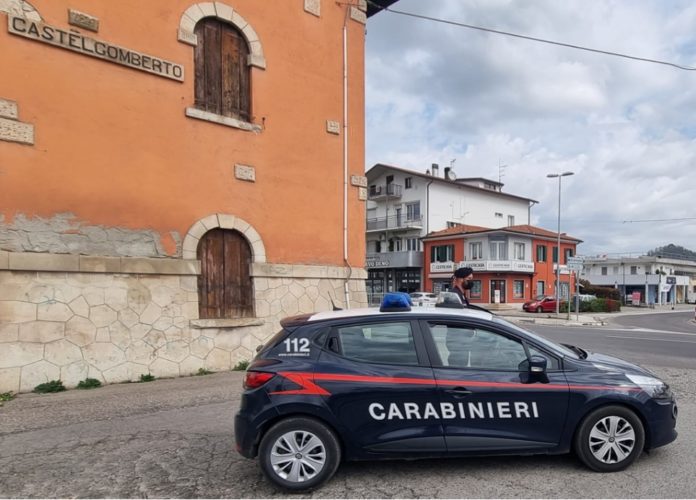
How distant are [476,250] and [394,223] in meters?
10.3

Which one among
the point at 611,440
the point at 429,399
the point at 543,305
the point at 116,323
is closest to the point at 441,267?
the point at 543,305

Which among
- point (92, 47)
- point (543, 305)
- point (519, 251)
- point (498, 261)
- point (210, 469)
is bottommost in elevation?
point (543, 305)

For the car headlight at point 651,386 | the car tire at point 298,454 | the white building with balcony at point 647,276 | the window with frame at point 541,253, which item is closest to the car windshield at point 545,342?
the car headlight at point 651,386

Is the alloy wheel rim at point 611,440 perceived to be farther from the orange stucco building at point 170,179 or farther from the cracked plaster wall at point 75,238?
the cracked plaster wall at point 75,238

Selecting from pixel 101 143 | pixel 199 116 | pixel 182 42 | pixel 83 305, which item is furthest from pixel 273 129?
pixel 83 305

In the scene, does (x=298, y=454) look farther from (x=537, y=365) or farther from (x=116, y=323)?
(x=116, y=323)

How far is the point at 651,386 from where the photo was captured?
4102mm

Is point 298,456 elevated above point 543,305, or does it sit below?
above

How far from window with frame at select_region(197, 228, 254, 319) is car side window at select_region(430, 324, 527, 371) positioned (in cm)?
594

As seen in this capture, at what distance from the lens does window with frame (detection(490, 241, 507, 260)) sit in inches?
1602

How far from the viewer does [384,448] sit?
3.86 metres

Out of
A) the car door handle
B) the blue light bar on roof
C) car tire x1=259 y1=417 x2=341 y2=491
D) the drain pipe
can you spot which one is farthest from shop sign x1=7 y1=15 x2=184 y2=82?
the car door handle

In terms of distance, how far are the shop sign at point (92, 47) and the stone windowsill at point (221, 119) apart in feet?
2.11

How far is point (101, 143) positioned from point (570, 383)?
7835 mm
